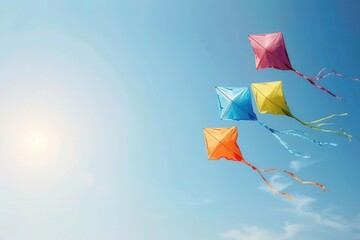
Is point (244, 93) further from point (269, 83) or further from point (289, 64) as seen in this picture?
point (289, 64)

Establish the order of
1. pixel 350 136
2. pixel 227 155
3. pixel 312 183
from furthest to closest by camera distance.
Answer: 1. pixel 227 155
2. pixel 350 136
3. pixel 312 183

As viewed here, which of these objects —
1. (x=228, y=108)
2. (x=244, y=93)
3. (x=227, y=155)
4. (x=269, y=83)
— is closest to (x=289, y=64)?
(x=269, y=83)

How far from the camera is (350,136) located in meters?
16.4

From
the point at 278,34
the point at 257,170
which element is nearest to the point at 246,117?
the point at 257,170

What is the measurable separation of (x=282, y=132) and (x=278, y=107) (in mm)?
2374

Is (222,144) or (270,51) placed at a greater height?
(270,51)

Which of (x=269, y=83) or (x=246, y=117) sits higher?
(x=269, y=83)

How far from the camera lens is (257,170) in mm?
16875

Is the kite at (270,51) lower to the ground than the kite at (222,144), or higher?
higher

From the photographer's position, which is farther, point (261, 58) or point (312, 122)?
point (261, 58)

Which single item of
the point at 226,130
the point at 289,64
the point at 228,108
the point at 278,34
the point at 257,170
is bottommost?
the point at 257,170

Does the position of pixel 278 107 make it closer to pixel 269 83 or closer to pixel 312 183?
pixel 269 83

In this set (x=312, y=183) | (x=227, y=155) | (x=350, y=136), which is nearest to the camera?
(x=312, y=183)

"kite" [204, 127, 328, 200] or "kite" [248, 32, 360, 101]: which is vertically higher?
"kite" [248, 32, 360, 101]
